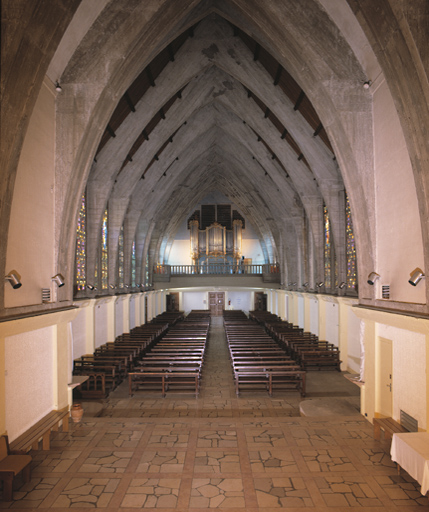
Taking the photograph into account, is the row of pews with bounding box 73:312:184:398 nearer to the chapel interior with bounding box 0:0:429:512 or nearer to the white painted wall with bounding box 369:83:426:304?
the chapel interior with bounding box 0:0:429:512

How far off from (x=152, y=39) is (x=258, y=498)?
1076cm

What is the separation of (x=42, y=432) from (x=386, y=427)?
678cm

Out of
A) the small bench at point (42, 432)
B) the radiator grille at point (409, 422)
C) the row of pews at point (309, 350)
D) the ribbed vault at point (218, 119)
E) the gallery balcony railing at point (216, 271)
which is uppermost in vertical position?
the ribbed vault at point (218, 119)

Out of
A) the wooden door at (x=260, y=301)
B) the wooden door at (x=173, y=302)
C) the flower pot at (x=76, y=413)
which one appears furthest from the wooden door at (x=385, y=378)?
the wooden door at (x=173, y=302)

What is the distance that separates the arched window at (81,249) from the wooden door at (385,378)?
11165 mm

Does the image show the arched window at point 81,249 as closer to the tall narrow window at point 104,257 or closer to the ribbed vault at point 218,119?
the ribbed vault at point 218,119

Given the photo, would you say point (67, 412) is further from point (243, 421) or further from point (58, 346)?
point (243, 421)

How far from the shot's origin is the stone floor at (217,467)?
559 centimetres

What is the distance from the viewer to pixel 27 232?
7520mm

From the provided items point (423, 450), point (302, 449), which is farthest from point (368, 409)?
point (423, 450)

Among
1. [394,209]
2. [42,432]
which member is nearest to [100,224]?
[42,432]

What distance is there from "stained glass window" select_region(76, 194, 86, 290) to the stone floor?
265 inches

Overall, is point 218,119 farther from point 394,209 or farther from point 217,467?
point 217,467

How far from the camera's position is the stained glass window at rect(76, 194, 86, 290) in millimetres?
14969
